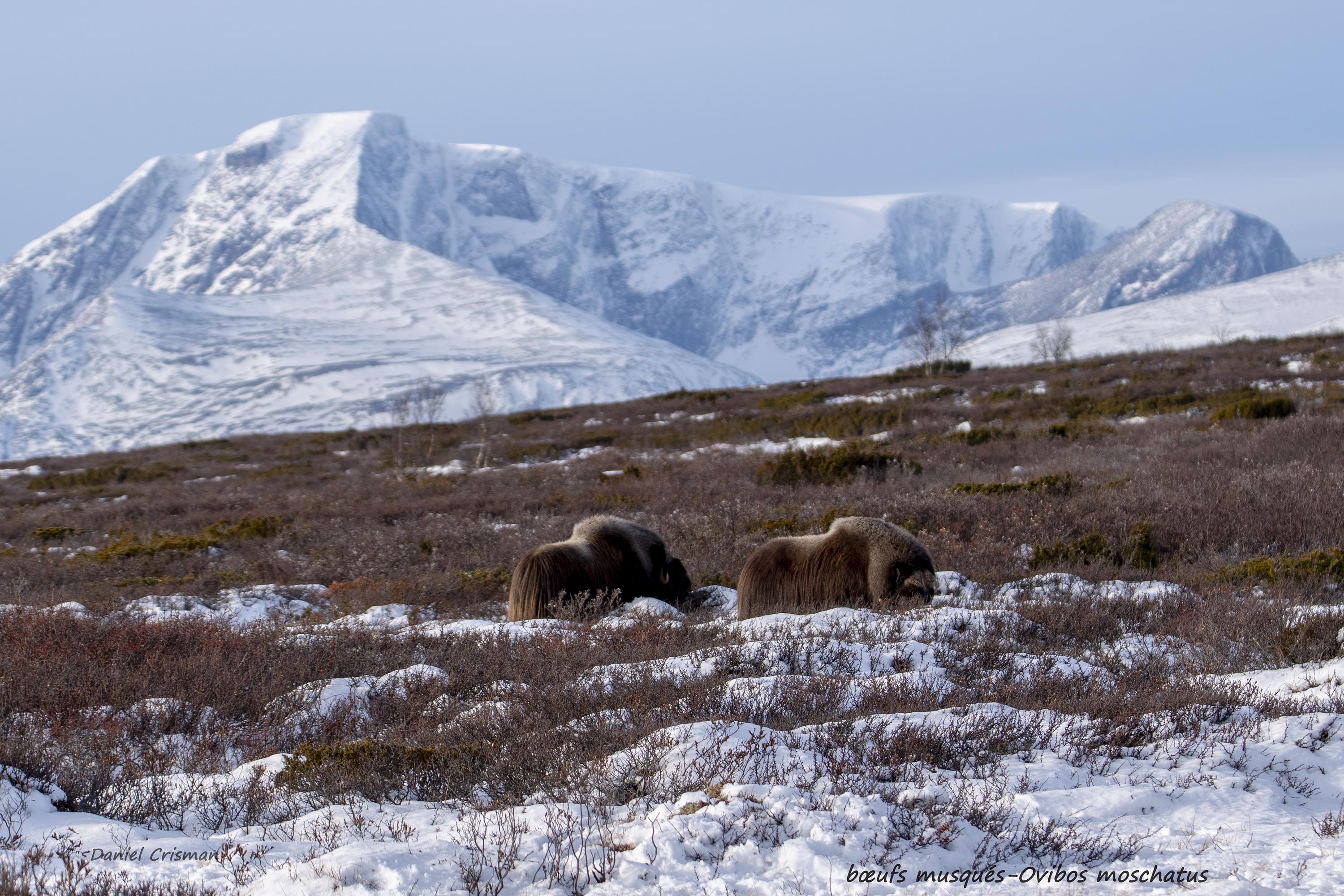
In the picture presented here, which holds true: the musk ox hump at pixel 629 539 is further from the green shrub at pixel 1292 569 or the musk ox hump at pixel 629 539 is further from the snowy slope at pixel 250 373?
the snowy slope at pixel 250 373

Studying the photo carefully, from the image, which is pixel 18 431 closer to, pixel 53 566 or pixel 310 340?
pixel 310 340

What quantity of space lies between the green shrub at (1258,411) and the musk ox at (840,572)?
11.8 m

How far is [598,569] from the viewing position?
8.16 meters

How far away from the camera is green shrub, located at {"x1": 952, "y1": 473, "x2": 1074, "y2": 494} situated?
11.1 metres

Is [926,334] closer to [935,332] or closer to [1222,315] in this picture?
[935,332]

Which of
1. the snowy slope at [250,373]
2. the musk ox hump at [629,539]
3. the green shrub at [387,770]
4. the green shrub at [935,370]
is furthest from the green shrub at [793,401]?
the snowy slope at [250,373]

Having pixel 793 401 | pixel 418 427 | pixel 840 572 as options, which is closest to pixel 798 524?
→ pixel 840 572

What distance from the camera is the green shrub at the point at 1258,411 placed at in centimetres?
1622

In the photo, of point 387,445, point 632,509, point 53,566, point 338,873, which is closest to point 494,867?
point 338,873

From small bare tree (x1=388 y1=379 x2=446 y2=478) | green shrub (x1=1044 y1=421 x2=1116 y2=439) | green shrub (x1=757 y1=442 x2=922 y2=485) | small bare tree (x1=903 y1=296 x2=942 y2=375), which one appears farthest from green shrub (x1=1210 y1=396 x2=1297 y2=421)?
small bare tree (x1=903 y1=296 x2=942 y2=375)

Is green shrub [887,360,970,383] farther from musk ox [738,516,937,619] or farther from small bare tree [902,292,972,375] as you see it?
musk ox [738,516,937,619]

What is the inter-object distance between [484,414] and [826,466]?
15722 mm

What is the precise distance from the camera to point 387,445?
33406 millimetres

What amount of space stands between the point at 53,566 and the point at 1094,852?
13025 millimetres
